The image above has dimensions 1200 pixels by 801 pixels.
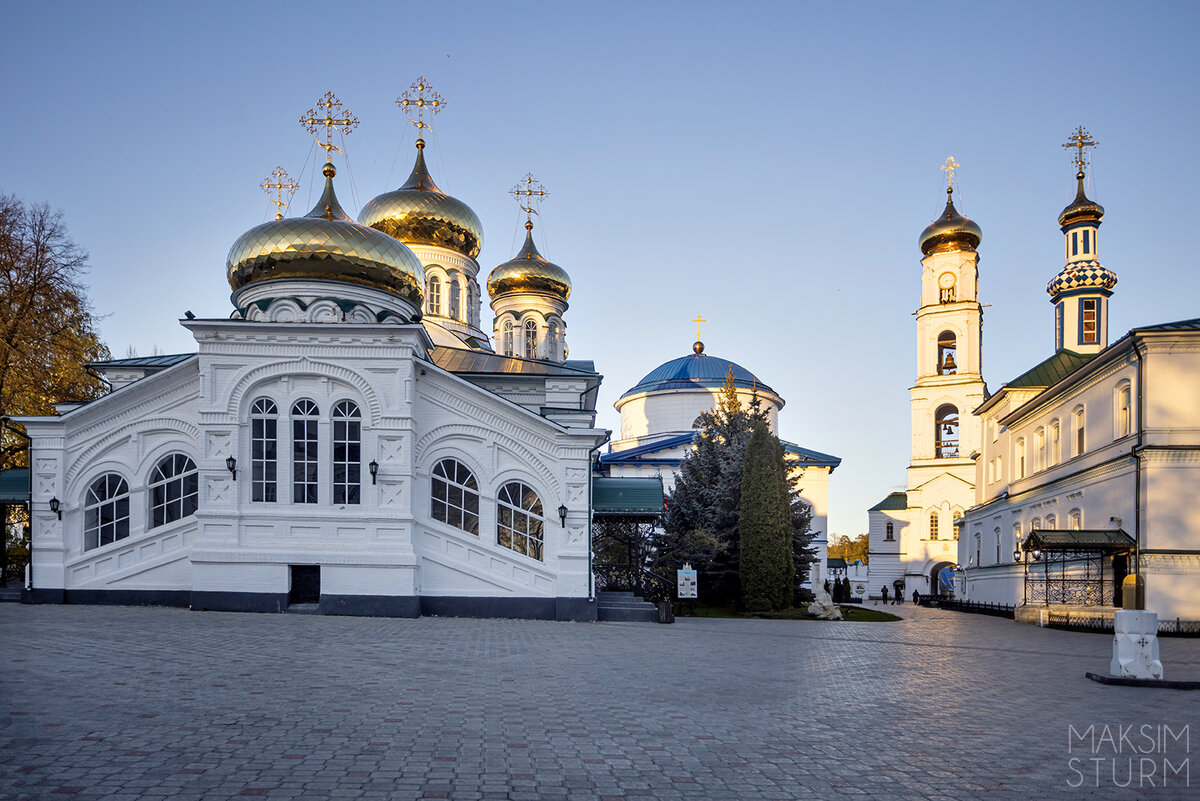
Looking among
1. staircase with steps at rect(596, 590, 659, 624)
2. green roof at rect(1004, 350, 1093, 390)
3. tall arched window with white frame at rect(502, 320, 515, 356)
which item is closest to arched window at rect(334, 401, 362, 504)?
staircase with steps at rect(596, 590, 659, 624)

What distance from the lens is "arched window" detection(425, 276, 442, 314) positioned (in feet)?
107

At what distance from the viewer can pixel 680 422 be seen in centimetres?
4900

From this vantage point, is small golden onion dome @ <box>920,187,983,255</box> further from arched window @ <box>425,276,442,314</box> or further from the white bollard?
the white bollard

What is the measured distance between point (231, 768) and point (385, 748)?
107 cm

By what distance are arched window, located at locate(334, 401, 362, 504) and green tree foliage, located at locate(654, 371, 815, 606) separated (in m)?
10.4

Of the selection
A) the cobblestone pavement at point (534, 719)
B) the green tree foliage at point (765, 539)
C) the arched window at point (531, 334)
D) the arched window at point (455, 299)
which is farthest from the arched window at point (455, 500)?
the arched window at point (531, 334)

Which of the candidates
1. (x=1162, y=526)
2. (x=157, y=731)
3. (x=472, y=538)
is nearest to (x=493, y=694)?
(x=157, y=731)

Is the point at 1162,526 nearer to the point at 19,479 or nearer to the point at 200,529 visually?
the point at 200,529

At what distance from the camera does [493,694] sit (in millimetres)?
9078

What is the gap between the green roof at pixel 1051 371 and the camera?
3562 cm

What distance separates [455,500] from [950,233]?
41.3m

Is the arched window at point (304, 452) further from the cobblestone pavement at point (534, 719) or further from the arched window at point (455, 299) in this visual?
the arched window at point (455, 299)

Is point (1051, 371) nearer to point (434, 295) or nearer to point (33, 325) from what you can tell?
point (434, 295)

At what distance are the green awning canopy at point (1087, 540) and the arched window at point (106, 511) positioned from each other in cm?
2111
